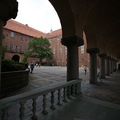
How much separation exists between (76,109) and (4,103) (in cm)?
204

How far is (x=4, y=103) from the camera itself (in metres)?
1.45

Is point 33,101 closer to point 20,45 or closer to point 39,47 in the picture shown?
→ point 39,47

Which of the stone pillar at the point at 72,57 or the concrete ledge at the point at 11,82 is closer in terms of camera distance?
the stone pillar at the point at 72,57

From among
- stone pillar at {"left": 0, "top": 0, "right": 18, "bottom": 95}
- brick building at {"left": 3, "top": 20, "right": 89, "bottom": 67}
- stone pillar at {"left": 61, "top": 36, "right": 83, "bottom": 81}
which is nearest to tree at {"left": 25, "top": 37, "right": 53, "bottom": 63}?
brick building at {"left": 3, "top": 20, "right": 89, "bottom": 67}

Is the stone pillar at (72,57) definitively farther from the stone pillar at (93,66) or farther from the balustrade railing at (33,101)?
the stone pillar at (93,66)

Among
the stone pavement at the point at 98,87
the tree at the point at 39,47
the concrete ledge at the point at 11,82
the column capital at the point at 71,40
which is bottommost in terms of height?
the stone pavement at the point at 98,87

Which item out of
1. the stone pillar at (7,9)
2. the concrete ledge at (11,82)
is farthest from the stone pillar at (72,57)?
the concrete ledge at (11,82)

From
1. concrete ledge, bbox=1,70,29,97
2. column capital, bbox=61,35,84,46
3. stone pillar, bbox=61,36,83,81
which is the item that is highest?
column capital, bbox=61,35,84,46

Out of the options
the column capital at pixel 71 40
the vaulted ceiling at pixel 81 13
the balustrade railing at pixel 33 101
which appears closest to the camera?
the balustrade railing at pixel 33 101

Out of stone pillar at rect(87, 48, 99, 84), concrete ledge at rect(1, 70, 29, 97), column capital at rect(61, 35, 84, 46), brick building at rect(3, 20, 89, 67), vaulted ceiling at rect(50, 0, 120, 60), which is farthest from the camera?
brick building at rect(3, 20, 89, 67)

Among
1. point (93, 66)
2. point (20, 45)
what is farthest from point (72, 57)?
point (20, 45)

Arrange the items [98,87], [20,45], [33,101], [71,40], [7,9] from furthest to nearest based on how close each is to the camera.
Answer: [20,45]
[98,87]
[71,40]
[33,101]
[7,9]

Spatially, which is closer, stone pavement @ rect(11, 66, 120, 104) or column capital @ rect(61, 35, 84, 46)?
column capital @ rect(61, 35, 84, 46)

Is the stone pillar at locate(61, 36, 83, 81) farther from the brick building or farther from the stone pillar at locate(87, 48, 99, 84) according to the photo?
the brick building
